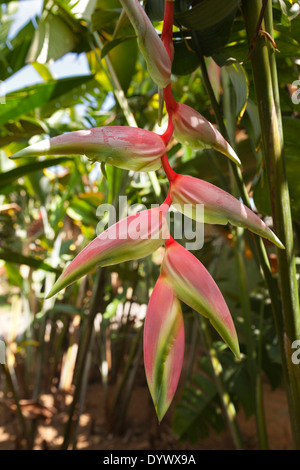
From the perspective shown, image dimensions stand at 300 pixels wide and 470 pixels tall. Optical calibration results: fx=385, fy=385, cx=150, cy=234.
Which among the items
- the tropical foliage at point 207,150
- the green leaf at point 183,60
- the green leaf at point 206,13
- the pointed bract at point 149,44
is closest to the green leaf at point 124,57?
the tropical foliage at point 207,150

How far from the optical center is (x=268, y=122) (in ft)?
0.92

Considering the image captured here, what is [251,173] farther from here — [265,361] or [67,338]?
[67,338]

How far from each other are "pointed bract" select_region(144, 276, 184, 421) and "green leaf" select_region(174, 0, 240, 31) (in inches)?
7.8

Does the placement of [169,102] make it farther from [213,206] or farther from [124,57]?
[124,57]

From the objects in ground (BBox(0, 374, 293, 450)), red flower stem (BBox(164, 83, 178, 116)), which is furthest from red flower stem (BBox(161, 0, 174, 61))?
ground (BBox(0, 374, 293, 450))

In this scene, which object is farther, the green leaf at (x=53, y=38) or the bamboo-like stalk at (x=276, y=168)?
the green leaf at (x=53, y=38)

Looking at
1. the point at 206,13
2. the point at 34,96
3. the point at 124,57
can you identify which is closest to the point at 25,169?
the point at 34,96

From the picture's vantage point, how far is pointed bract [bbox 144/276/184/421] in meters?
0.16

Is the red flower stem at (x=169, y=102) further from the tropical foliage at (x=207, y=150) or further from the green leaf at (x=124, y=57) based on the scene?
the green leaf at (x=124, y=57)

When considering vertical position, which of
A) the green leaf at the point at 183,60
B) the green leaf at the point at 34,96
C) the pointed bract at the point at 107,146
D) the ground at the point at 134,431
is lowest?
the ground at the point at 134,431

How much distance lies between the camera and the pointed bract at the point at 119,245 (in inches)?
6.2

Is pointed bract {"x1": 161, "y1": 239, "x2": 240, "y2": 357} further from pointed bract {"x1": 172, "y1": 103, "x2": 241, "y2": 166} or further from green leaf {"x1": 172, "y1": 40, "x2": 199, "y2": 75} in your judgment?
green leaf {"x1": 172, "y1": 40, "x2": 199, "y2": 75}

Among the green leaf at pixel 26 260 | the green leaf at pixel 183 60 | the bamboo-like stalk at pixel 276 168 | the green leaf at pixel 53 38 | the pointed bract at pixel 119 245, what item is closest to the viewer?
the pointed bract at pixel 119 245
